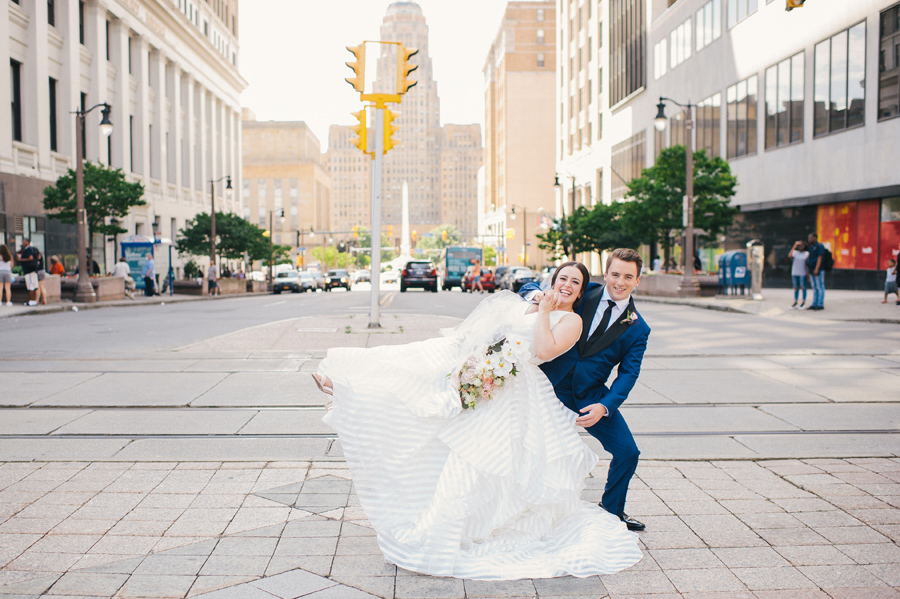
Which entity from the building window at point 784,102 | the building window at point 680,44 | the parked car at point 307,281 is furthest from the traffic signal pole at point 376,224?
the parked car at point 307,281

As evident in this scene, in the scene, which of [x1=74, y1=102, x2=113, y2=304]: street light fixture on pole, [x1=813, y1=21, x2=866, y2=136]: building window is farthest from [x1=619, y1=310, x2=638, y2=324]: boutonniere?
[x1=813, y1=21, x2=866, y2=136]: building window

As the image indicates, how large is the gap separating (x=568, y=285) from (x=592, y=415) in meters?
0.72

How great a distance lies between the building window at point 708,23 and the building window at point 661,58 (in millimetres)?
5224

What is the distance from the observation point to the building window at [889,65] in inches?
1044

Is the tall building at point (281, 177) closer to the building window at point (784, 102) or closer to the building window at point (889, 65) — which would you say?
the building window at point (784, 102)

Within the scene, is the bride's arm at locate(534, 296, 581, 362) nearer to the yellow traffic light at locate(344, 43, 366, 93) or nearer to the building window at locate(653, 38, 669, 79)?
the yellow traffic light at locate(344, 43, 366, 93)

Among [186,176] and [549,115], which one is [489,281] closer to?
[186,176]

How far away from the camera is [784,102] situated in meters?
34.6

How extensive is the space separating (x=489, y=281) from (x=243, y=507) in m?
38.9

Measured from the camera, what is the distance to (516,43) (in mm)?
123375

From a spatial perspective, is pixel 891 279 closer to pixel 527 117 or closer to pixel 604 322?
pixel 604 322

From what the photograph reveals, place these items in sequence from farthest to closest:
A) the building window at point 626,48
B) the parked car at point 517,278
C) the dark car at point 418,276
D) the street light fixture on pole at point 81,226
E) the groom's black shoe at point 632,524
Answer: the building window at point 626,48
the dark car at point 418,276
the parked car at point 517,278
the street light fixture on pole at point 81,226
the groom's black shoe at point 632,524

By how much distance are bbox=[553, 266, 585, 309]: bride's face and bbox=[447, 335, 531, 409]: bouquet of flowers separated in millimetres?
330

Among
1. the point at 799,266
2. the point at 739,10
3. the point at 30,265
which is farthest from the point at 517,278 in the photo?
the point at 30,265
